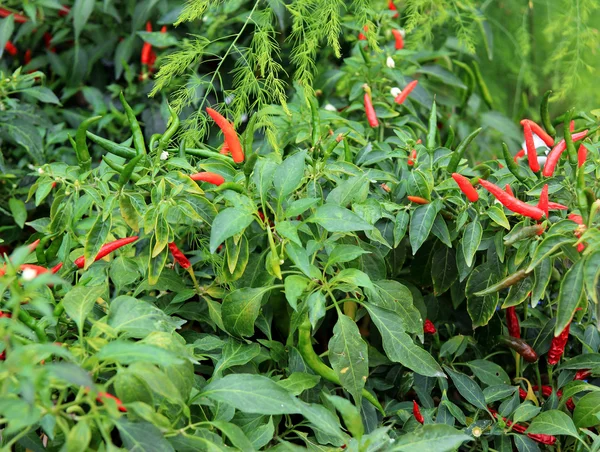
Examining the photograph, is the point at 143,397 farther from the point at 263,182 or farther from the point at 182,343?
the point at 263,182

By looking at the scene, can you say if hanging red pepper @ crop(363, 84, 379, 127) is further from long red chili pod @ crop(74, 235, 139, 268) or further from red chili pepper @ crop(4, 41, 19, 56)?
red chili pepper @ crop(4, 41, 19, 56)

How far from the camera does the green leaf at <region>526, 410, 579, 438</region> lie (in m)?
1.11

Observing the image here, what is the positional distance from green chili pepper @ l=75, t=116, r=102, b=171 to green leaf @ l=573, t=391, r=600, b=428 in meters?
0.94

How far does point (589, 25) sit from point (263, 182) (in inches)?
67.4

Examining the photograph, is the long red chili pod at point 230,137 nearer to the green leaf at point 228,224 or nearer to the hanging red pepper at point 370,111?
the green leaf at point 228,224

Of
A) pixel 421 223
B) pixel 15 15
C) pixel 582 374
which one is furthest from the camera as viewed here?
pixel 15 15

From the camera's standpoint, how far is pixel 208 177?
1169mm

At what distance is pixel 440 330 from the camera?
147 centimetres

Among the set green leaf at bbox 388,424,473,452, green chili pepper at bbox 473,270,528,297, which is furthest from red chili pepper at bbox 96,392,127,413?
green chili pepper at bbox 473,270,528,297

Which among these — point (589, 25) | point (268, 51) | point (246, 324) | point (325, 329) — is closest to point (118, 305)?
point (246, 324)

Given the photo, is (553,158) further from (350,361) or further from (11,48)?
(11,48)

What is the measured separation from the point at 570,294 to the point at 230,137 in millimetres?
593

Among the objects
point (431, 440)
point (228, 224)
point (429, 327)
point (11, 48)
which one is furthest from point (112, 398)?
point (11, 48)

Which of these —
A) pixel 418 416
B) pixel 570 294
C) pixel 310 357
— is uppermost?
pixel 570 294
